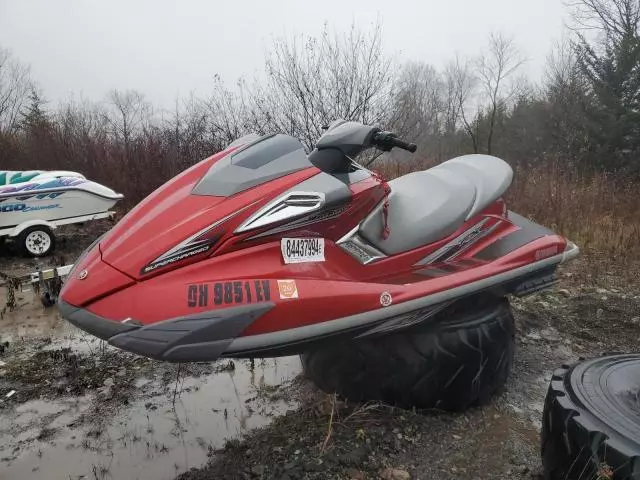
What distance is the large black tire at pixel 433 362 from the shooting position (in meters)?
2.29

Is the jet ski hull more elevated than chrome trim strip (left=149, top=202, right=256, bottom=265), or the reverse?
chrome trim strip (left=149, top=202, right=256, bottom=265)

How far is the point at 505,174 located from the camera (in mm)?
2775

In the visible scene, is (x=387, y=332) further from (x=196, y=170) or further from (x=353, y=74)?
(x=353, y=74)

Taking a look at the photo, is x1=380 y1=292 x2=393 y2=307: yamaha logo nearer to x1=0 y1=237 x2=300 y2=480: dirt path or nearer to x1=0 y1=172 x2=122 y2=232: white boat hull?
x1=0 y1=237 x2=300 y2=480: dirt path

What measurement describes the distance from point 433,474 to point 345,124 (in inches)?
59.2

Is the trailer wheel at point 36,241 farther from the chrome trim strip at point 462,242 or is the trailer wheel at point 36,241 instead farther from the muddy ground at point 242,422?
the chrome trim strip at point 462,242

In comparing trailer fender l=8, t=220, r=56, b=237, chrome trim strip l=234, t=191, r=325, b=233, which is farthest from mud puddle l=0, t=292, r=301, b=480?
trailer fender l=8, t=220, r=56, b=237

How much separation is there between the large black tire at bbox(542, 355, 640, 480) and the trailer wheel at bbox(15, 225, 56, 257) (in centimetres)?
686

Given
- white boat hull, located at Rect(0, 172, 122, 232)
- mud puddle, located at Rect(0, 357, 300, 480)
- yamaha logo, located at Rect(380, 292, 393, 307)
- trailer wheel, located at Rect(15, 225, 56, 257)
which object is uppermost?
white boat hull, located at Rect(0, 172, 122, 232)

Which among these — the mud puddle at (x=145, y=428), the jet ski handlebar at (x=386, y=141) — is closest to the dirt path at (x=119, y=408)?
the mud puddle at (x=145, y=428)

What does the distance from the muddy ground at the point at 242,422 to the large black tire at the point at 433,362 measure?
9cm

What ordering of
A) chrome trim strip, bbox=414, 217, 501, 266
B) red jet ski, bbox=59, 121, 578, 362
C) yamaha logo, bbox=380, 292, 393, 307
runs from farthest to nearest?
chrome trim strip, bbox=414, 217, 501, 266
yamaha logo, bbox=380, 292, 393, 307
red jet ski, bbox=59, 121, 578, 362

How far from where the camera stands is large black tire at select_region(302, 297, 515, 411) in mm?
2289

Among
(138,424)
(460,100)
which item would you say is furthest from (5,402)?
(460,100)
